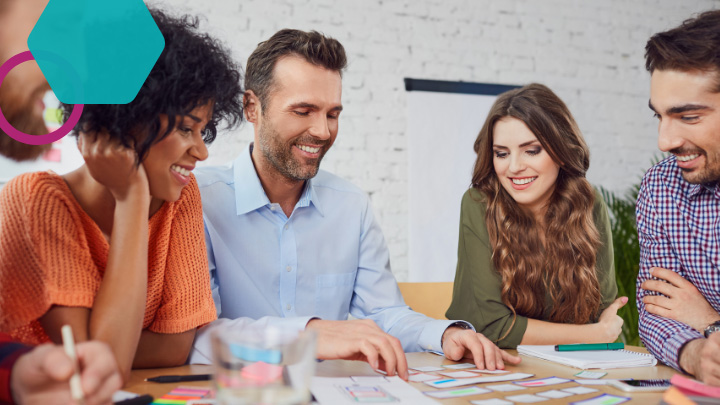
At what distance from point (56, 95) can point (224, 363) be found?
0.66m

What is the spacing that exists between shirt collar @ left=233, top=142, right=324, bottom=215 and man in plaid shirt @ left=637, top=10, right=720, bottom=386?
967 millimetres

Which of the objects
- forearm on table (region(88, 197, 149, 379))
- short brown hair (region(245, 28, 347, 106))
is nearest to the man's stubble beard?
short brown hair (region(245, 28, 347, 106))

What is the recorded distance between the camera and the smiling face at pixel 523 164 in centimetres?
197

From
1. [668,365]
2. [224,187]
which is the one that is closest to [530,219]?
[668,365]

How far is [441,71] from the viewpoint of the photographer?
3951 millimetres

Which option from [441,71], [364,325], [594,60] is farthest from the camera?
[594,60]

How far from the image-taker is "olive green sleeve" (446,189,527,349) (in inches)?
65.2

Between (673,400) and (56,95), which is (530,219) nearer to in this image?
(673,400)

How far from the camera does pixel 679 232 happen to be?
1600 mm

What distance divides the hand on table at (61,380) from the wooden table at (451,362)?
0.52ft

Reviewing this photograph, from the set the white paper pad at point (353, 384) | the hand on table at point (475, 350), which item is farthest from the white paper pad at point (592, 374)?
the white paper pad at point (353, 384)

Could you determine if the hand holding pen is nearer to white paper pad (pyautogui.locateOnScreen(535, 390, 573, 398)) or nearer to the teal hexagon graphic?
the teal hexagon graphic

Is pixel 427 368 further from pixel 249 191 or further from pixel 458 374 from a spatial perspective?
pixel 249 191

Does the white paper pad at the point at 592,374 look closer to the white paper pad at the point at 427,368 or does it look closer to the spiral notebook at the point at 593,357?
the spiral notebook at the point at 593,357
